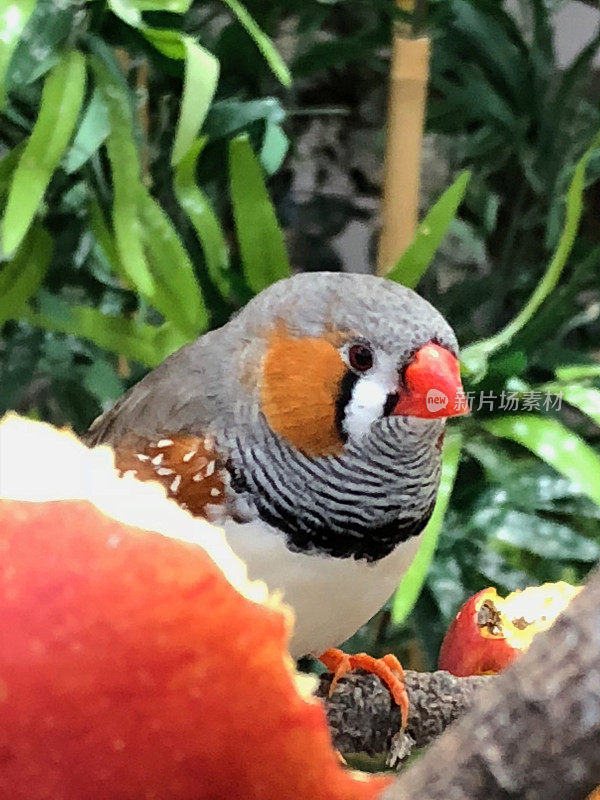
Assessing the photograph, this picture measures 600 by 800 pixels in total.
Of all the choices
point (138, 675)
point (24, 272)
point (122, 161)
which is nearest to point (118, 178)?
point (122, 161)

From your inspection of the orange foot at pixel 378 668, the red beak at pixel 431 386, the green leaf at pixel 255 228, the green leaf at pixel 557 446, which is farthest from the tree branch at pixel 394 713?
the green leaf at pixel 255 228

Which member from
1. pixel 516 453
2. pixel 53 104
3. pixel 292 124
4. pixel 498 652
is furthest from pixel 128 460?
pixel 292 124

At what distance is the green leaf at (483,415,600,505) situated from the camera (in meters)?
0.52

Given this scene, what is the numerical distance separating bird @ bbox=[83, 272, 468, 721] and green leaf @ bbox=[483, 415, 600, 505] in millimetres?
204

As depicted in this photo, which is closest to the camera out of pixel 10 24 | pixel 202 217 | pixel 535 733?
pixel 535 733

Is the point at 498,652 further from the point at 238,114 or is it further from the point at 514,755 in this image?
the point at 238,114

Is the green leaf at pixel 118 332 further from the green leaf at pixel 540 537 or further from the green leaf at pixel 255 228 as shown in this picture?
the green leaf at pixel 540 537

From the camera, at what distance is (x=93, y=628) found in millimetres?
131

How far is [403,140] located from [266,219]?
0.14m

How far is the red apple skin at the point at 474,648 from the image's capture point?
1.16ft

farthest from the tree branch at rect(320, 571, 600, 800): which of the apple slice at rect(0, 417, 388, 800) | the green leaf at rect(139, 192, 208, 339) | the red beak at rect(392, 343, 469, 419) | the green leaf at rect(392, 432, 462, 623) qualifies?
the green leaf at rect(139, 192, 208, 339)

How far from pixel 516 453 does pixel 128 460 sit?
1.28 ft

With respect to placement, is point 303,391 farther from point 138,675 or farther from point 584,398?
point 584,398

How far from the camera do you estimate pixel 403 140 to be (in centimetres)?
63
